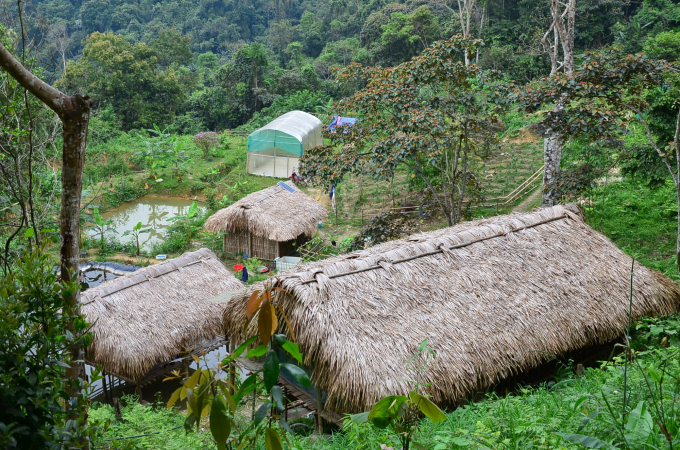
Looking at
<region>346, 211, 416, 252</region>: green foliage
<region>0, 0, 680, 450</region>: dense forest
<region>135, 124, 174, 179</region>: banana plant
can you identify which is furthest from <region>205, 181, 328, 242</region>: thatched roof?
<region>135, 124, 174, 179</region>: banana plant

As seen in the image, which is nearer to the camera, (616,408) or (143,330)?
(616,408)

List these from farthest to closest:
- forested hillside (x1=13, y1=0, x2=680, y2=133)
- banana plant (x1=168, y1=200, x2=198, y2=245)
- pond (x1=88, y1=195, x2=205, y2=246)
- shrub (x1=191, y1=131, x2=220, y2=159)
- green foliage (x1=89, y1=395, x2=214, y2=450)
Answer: forested hillside (x1=13, y1=0, x2=680, y2=133) → shrub (x1=191, y1=131, x2=220, y2=159) → pond (x1=88, y1=195, x2=205, y2=246) → banana plant (x1=168, y1=200, x2=198, y2=245) → green foliage (x1=89, y1=395, x2=214, y2=450)

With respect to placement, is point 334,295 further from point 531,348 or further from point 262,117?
point 262,117

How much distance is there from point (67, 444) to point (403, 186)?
15.3 metres

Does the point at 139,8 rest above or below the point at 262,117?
above

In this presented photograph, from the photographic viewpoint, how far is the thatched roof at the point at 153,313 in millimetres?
7344

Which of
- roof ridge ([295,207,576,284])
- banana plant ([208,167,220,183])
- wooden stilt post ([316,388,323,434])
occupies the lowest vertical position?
wooden stilt post ([316,388,323,434])

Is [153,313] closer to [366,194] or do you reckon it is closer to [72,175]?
[72,175]

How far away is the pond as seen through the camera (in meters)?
16.2

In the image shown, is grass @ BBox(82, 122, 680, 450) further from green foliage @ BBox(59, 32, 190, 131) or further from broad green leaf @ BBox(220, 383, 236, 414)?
green foliage @ BBox(59, 32, 190, 131)

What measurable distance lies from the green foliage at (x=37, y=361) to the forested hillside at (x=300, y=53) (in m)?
17.0

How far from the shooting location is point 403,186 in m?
17.0

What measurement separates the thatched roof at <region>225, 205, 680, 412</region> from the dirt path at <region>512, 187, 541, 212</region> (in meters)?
6.27

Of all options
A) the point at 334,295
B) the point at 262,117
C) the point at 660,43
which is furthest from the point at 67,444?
the point at 262,117
